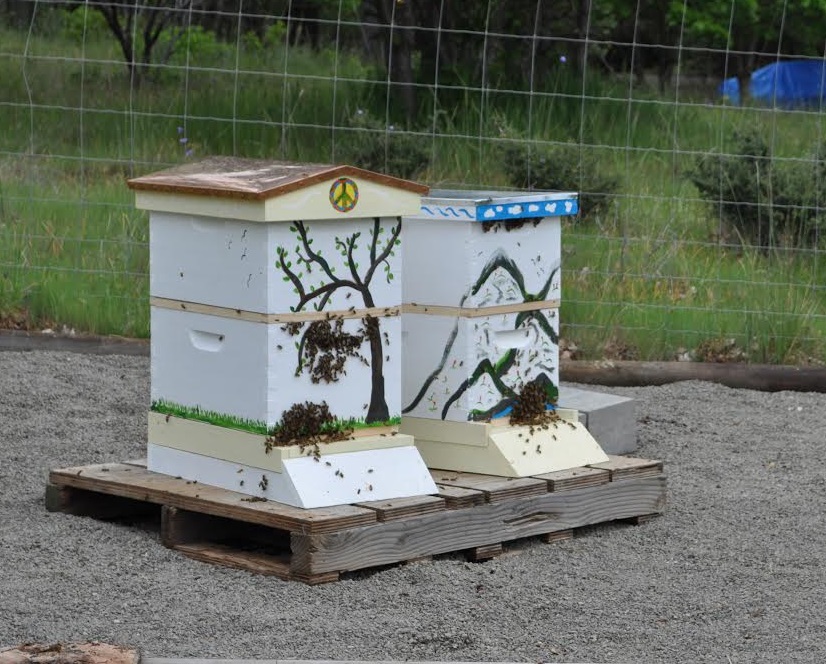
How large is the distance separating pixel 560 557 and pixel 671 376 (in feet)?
8.55

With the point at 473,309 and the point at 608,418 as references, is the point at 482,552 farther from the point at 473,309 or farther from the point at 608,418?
the point at 608,418

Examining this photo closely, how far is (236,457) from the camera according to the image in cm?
396

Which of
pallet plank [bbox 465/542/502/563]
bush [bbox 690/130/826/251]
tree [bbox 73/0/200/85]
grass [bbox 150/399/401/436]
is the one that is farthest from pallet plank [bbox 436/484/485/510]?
tree [bbox 73/0/200/85]

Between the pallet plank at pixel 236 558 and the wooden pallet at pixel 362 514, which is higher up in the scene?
the wooden pallet at pixel 362 514

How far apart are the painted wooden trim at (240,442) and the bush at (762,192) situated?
4451mm

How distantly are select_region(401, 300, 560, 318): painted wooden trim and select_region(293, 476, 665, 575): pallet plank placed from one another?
0.59 meters

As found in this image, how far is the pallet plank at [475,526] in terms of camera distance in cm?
372

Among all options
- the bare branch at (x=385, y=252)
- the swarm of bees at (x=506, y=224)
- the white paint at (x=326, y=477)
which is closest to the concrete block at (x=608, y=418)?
the swarm of bees at (x=506, y=224)

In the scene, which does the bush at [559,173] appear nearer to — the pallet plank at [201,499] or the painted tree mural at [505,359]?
the painted tree mural at [505,359]

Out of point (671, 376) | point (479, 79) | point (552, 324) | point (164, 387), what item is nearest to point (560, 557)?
point (552, 324)

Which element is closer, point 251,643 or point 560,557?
point 251,643

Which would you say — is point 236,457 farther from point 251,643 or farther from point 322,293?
point 251,643

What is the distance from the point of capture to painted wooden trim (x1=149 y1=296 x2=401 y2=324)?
3.81 meters

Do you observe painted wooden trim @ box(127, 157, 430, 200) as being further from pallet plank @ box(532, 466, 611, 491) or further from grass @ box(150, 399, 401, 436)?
pallet plank @ box(532, 466, 611, 491)
